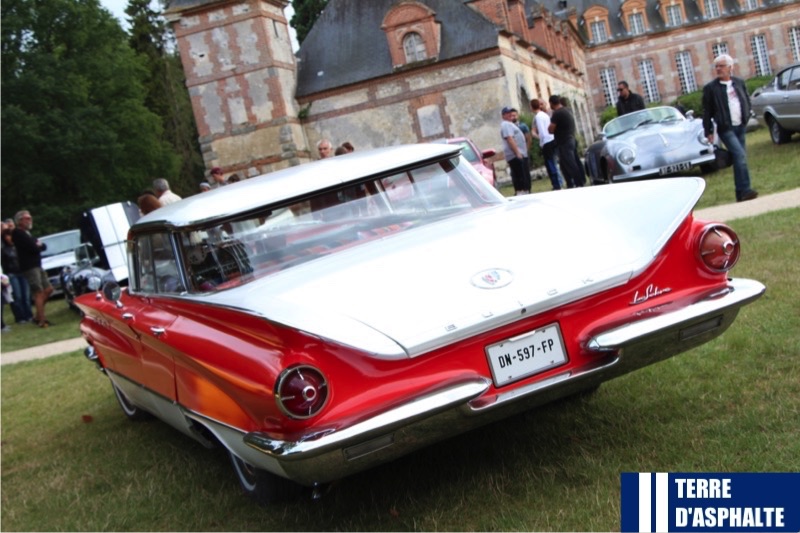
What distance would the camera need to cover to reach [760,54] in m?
73.8

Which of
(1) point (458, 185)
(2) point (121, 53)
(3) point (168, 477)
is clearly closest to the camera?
(1) point (458, 185)

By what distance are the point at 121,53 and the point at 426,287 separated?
161 ft

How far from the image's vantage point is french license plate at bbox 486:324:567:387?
143 inches

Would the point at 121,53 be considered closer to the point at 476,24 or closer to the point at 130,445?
the point at 476,24

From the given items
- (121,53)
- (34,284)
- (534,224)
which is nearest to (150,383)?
(534,224)

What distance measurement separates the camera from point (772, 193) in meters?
12.1

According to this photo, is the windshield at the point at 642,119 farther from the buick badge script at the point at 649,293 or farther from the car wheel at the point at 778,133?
the buick badge script at the point at 649,293

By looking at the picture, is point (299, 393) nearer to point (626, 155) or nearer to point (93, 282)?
point (626, 155)

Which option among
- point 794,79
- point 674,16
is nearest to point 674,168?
point 794,79

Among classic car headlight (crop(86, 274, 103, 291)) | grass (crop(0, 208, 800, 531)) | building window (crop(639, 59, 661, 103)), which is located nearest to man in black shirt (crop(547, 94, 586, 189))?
grass (crop(0, 208, 800, 531))

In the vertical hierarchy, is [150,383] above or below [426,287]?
below

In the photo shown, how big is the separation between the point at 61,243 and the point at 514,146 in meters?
15.5

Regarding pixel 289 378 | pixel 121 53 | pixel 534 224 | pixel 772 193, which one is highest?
pixel 121 53

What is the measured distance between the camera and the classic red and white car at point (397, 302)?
3475 mm
